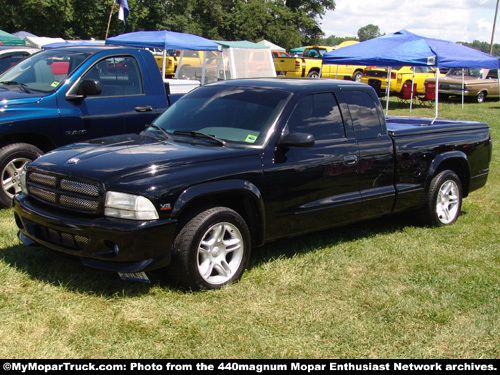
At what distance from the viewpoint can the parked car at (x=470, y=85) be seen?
2362cm

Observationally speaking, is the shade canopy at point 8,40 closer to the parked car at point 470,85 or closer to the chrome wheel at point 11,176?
the chrome wheel at point 11,176

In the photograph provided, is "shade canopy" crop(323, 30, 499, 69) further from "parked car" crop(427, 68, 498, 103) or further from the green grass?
the green grass

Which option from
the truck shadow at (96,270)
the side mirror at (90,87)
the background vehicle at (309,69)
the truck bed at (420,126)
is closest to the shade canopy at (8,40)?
the background vehicle at (309,69)

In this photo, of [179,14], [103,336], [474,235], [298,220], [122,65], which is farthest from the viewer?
[179,14]

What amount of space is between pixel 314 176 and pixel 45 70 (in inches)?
155

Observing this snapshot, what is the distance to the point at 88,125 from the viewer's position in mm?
6625

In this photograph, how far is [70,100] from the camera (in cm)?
653

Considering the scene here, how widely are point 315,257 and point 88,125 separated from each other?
10.7 feet

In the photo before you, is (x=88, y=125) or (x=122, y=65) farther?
(x=122, y=65)

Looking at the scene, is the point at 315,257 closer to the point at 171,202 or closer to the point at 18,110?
the point at 171,202

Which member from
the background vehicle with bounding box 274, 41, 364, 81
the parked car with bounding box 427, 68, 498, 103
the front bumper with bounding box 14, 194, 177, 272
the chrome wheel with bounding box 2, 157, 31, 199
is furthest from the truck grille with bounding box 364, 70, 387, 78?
the front bumper with bounding box 14, 194, 177, 272

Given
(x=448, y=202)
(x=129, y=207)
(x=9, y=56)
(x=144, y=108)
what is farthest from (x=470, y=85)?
(x=129, y=207)
